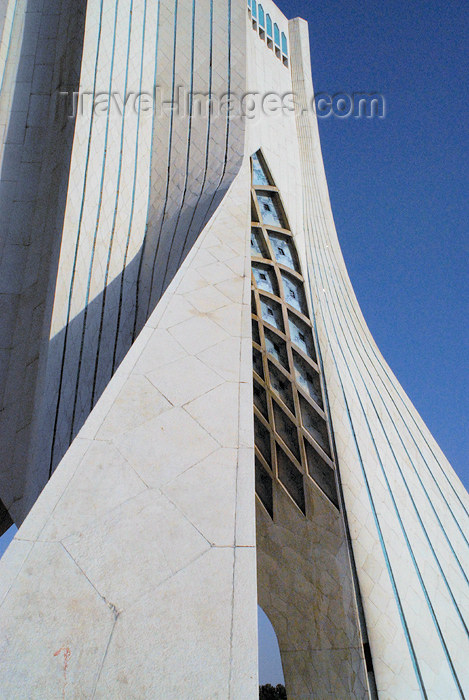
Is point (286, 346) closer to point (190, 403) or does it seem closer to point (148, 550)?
point (190, 403)

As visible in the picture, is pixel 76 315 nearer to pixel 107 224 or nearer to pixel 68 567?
pixel 107 224

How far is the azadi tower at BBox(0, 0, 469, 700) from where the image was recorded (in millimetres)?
2197

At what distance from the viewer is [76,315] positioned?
6.02 m

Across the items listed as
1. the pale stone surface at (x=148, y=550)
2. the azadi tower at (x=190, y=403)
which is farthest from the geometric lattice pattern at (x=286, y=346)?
the pale stone surface at (x=148, y=550)

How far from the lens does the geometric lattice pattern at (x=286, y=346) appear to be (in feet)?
24.9

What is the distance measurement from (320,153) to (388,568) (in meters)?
8.09

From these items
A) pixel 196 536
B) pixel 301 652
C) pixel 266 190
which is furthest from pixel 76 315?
pixel 301 652

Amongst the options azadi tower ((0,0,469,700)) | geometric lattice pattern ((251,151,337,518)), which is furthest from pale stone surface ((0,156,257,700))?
geometric lattice pattern ((251,151,337,518))

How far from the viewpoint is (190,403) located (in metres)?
3.14

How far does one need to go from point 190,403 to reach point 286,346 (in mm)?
4833

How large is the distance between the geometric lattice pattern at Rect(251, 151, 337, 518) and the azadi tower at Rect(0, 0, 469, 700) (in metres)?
0.04

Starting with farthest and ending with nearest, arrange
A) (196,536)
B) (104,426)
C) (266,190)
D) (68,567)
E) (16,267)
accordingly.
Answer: (266,190) < (16,267) < (104,426) < (196,536) < (68,567)

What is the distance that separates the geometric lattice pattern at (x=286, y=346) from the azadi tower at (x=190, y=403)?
37 millimetres

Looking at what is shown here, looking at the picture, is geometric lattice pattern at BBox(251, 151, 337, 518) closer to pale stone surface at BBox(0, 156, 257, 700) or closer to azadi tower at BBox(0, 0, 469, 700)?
azadi tower at BBox(0, 0, 469, 700)
